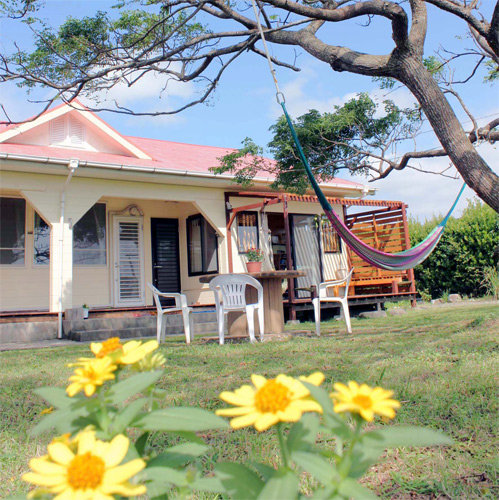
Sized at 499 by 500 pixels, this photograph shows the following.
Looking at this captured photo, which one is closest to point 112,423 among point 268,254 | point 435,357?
point 435,357

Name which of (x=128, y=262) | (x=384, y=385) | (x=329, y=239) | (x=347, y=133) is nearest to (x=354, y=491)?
(x=384, y=385)

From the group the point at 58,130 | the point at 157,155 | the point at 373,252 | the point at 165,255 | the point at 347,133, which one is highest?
the point at 58,130

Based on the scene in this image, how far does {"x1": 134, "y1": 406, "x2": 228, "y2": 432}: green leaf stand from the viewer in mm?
566

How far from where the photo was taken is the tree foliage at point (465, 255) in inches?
500

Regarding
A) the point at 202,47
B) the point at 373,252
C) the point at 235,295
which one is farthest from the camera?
the point at 373,252

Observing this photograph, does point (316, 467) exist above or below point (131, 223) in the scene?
below

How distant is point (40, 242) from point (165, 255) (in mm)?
2636

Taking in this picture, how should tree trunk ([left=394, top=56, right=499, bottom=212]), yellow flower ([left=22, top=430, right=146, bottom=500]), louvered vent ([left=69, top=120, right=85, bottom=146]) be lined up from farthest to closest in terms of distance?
→ 1. louvered vent ([left=69, top=120, right=85, bottom=146])
2. tree trunk ([left=394, top=56, right=499, bottom=212])
3. yellow flower ([left=22, top=430, right=146, bottom=500])

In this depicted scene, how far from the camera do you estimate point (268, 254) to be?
37.0 feet

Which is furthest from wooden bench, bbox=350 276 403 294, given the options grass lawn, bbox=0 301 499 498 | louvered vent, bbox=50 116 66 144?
louvered vent, bbox=50 116 66 144

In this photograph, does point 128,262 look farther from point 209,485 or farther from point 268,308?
point 209,485

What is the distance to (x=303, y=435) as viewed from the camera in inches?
23.3

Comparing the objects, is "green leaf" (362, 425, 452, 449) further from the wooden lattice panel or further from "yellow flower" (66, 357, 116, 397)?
the wooden lattice panel

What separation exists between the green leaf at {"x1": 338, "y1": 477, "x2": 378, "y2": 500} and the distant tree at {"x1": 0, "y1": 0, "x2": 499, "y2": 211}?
13.6ft
